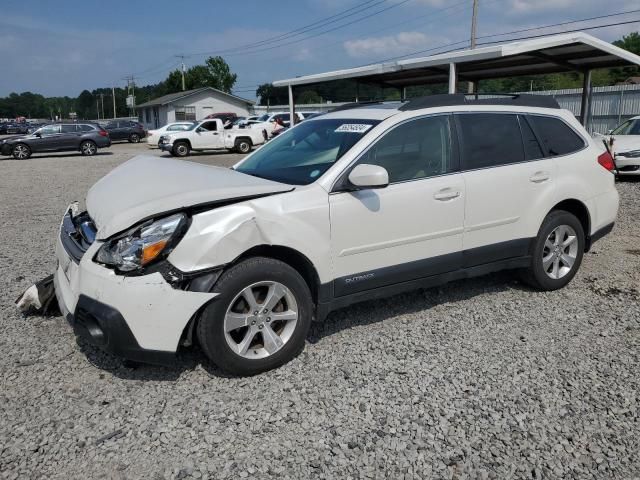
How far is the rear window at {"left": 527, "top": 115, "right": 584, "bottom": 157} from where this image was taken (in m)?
4.97

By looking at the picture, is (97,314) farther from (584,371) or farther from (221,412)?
→ (584,371)

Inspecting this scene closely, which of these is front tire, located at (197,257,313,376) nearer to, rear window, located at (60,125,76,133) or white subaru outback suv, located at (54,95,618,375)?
white subaru outback suv, located at (54,95,618,375)

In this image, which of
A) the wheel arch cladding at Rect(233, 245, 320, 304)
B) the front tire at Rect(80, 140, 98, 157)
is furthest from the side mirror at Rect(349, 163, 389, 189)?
the front tire at Rect(80, 140, 98, 157)

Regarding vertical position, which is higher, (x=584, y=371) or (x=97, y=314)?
(x=97, y=314)

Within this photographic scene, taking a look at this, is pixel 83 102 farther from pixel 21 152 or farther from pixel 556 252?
pixel 556 252

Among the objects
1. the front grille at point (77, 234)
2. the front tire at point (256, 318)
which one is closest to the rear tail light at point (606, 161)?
the front tire at point (256, 318)

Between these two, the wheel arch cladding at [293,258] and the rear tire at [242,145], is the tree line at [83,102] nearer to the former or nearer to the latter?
the rear tire at [242,145]

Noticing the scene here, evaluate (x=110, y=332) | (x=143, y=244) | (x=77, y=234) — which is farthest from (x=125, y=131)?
(x=110, y=332)

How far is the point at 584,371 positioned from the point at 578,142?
2507 mm

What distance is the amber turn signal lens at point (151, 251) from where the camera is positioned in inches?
126

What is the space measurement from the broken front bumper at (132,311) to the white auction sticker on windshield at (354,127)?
1.76 meters

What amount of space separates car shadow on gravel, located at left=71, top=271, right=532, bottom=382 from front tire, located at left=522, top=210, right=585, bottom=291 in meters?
0.24

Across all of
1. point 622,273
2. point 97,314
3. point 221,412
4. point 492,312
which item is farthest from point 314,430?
point 622,273

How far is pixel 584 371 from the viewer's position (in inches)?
143
